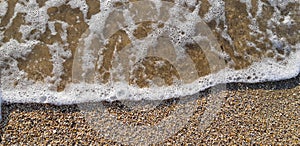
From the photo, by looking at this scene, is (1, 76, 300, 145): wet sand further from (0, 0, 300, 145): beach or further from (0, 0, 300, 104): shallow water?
(0, 0, 300, 104): shallow water

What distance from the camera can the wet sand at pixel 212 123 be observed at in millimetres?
2852

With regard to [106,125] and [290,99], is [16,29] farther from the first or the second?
[290,99]

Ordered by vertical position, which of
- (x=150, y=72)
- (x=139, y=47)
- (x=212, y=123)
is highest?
(x=139, y=47)

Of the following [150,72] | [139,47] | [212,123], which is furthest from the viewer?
[139,47]

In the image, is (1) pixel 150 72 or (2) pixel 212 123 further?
(1) pixel 150 72

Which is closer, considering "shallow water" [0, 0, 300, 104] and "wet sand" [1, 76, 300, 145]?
"wet sand" [1, 76, 300, 145]

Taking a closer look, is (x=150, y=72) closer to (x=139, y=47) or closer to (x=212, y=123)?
(x=139, y=47)

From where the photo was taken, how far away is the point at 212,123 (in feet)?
9.57

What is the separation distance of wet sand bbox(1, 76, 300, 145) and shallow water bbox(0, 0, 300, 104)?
15cm

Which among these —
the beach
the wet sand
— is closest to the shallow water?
the beach

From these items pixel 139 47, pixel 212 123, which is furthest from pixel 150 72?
pixel 212 123

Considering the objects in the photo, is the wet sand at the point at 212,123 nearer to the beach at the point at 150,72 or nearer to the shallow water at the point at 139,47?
the beach at the point at 150,72

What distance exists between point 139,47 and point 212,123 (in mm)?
1013

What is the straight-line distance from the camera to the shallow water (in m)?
3.19
